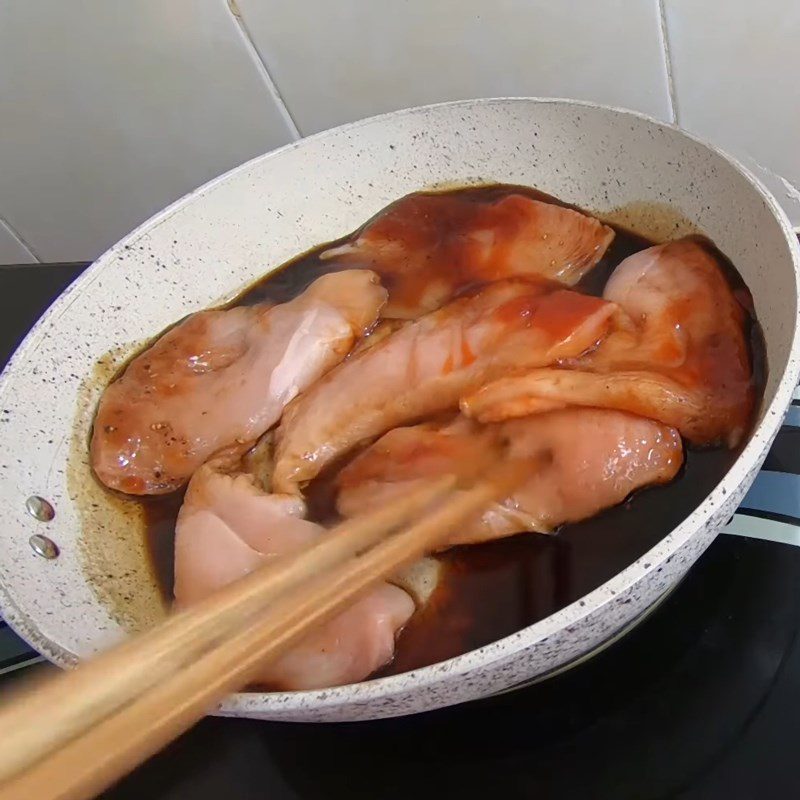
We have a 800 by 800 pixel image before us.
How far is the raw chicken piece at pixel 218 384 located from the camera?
80 centimetres

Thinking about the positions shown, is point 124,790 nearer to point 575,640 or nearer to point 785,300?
point 575,640

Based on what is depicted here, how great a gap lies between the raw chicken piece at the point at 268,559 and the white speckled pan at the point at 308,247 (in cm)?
6

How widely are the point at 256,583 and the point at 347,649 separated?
0.10m

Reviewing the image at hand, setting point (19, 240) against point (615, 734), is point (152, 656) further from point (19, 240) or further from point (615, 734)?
point (19, 240)

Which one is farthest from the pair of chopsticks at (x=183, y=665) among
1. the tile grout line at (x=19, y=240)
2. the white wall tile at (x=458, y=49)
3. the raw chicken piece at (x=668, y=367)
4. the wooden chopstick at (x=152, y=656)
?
the tile grout line at (x=19, y=240)

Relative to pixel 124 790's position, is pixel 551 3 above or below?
above

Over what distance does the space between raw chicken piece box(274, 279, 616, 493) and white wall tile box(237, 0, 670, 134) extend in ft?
0.93

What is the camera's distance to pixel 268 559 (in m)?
0.67

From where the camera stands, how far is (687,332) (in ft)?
2.27

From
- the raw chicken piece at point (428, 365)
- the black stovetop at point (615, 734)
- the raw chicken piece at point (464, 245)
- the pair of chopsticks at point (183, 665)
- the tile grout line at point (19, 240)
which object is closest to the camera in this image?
the pair of chopsticks at point (183, 665)

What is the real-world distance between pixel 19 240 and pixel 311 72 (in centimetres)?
62

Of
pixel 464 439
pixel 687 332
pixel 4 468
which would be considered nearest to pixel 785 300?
pixel 687 332

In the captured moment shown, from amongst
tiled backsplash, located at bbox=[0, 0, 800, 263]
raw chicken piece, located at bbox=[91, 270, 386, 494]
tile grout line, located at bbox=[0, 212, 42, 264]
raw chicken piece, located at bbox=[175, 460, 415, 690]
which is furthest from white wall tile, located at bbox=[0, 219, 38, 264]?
raw chicken piece, located at bbox=[175, 460, 415, 690]

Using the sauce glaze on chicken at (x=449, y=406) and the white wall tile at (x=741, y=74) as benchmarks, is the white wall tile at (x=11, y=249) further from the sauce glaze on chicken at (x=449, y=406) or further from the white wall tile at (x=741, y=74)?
the white wall tile at (x=741, y=74)
